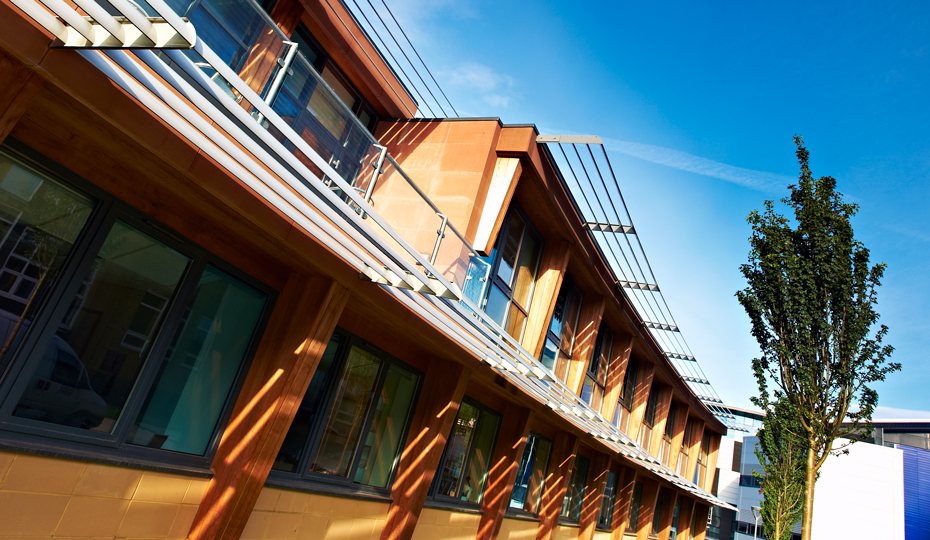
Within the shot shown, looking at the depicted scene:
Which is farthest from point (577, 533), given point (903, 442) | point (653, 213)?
point (903, 442)

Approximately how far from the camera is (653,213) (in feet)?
36.6

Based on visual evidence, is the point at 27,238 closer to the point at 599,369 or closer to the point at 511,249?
the point at 511,249

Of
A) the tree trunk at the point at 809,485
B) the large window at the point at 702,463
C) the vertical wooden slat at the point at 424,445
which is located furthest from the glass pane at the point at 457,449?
the large window at the point at 702,463

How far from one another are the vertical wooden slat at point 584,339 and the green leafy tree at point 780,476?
280 inches

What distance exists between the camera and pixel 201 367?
5977 mm

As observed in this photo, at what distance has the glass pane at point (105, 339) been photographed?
187 inches

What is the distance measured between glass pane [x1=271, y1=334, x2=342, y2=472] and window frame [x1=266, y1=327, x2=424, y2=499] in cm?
5

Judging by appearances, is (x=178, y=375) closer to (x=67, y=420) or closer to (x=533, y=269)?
(x=67, y=420)

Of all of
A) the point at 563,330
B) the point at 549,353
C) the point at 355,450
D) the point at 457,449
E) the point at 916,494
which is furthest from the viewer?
the point at 916,494

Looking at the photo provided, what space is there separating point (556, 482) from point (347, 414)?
8.75 m

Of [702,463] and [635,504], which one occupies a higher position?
[702,463]

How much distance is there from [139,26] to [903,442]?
74968 mm

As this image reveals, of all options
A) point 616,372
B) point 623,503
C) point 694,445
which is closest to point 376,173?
point 616,372

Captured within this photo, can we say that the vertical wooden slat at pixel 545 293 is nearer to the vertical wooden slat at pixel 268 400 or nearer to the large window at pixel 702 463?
the vertical wooden slat at pixel 268 400
